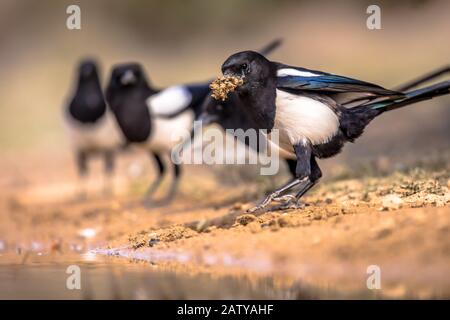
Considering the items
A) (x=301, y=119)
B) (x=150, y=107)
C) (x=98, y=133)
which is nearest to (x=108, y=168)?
(x=98, y=133)

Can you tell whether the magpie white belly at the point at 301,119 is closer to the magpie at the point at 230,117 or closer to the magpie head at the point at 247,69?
the magpie head at the point at 247,69

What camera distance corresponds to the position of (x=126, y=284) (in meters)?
3.96

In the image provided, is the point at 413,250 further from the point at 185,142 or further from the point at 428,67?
the point at 428,67

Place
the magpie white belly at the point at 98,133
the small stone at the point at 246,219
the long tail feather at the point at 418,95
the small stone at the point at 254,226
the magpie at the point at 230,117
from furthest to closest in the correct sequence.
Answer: the magpie white belly at the point at 98,133 < the magpie at the point at 230,117 < the long tail feather at the point at 418,95 < the small stone at the point at 246,219 < the small stone at the point at 254,226

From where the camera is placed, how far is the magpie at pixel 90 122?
9.69m

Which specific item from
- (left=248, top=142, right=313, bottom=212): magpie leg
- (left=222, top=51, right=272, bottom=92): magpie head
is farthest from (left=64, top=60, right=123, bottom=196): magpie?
(left=248, top=142, right=313, bottom=212): magpie leg

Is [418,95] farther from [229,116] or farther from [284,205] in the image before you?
[229,116]

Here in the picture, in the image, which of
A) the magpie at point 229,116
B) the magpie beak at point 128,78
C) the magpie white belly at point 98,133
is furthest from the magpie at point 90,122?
the magpie at point 229,116

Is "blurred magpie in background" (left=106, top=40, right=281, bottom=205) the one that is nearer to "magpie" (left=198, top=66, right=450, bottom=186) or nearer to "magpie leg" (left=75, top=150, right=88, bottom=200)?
"magpie" (left=198, top=66, right=450, bottom=186)

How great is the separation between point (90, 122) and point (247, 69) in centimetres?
477

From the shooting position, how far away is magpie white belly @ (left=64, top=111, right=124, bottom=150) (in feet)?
31.7

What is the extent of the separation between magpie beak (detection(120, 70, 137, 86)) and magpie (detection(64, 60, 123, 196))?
125 centimetres

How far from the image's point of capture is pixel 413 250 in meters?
3.95

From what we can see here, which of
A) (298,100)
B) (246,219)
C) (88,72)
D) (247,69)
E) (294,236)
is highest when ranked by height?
(88,72)
